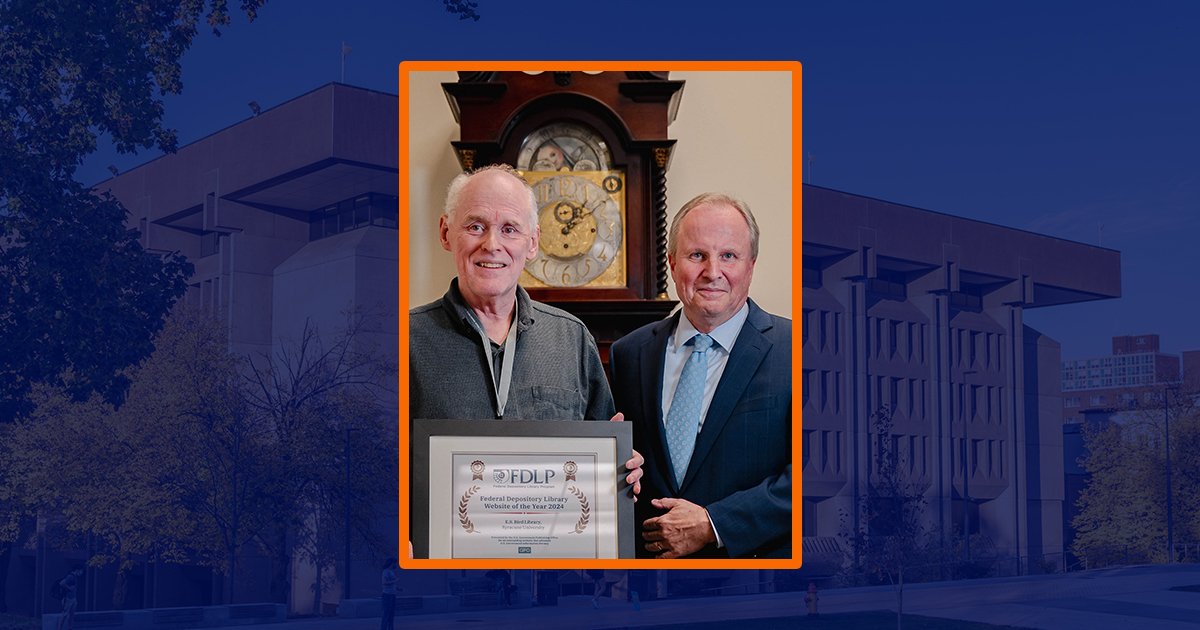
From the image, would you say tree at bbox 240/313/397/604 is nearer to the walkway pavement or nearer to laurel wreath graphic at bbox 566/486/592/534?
the walkway pavement

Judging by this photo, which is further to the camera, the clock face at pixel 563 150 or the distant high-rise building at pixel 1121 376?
the distant high-rise building at pixel 1121 376

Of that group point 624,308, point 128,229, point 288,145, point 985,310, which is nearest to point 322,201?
point 288,145

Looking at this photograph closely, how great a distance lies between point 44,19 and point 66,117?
43cm

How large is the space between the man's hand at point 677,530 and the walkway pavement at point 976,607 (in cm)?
205

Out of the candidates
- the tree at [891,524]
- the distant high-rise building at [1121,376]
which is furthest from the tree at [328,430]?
the distant high-rise building at [1121,376]

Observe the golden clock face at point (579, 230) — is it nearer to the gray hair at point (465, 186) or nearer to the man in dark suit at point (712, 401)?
the gray hair at point (465, 186)

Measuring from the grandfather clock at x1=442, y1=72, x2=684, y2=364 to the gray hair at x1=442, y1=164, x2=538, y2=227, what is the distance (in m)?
0.05

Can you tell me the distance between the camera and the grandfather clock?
369 cm

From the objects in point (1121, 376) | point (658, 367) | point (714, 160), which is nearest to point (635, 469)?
point (658, 367)

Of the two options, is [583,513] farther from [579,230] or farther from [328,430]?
[328,430]

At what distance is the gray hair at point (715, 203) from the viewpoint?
12.0 feet

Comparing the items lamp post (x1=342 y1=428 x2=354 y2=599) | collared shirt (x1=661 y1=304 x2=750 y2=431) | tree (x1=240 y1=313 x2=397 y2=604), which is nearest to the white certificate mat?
collared shirt (x1=661 y1=304 x2=750 y2=431)

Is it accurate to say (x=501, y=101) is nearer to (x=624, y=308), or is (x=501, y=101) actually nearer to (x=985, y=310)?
(x=624, y=308)

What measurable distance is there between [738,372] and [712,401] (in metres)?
0.12
